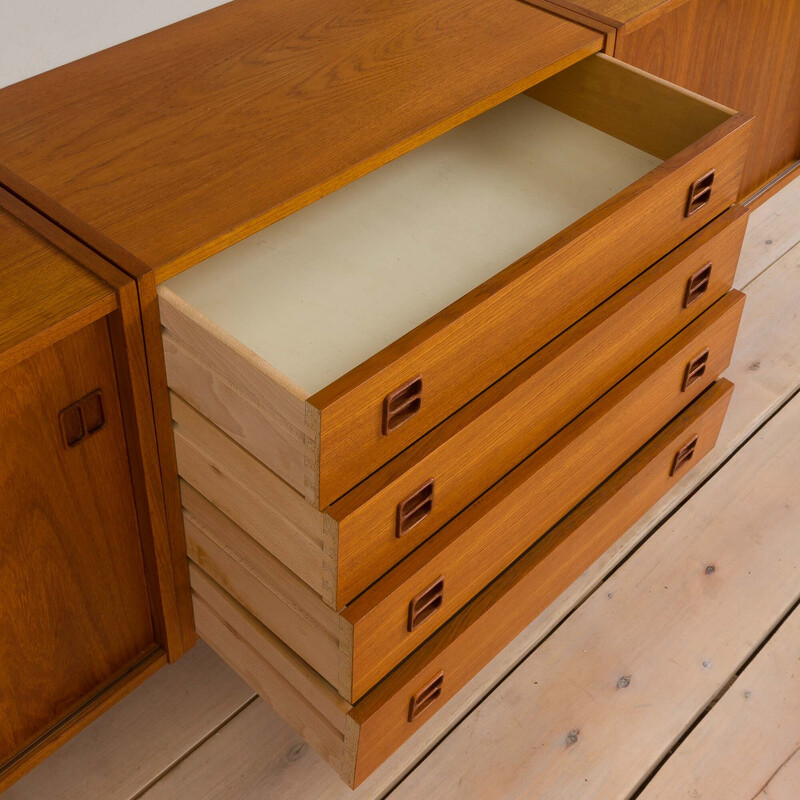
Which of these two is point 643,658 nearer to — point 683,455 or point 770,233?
point 683,455

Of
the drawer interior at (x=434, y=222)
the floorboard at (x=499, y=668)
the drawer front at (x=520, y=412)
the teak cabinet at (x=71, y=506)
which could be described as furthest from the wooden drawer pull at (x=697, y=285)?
the teak cabinet at (x=71, y=506)

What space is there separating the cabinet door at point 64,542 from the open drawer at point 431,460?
8 cm

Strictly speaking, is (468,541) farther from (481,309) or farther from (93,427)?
(93,427)

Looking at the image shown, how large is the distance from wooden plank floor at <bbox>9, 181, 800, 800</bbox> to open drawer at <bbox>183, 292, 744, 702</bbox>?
0.81 feet

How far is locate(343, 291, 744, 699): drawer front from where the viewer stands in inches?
41.2

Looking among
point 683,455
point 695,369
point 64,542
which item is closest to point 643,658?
point 683,455

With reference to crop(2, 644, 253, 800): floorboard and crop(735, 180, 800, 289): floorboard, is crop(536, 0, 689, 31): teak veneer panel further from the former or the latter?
crop(2, 644, 253, 800): floorboard

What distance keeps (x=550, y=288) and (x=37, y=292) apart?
0.45m

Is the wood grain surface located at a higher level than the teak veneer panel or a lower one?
lower

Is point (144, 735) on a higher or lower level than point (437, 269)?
lower

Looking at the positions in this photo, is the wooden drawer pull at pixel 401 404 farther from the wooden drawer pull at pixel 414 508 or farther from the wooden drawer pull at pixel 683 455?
the wooden drawer pull at pixel 683 455

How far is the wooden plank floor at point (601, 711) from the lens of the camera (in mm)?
1293

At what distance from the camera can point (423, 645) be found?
3.77 feet

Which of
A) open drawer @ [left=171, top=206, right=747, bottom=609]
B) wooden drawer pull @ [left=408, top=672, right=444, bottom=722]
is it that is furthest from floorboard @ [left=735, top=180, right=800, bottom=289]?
wooden drawer pull @ [left=408, top=672, right=444, bottom=722]
